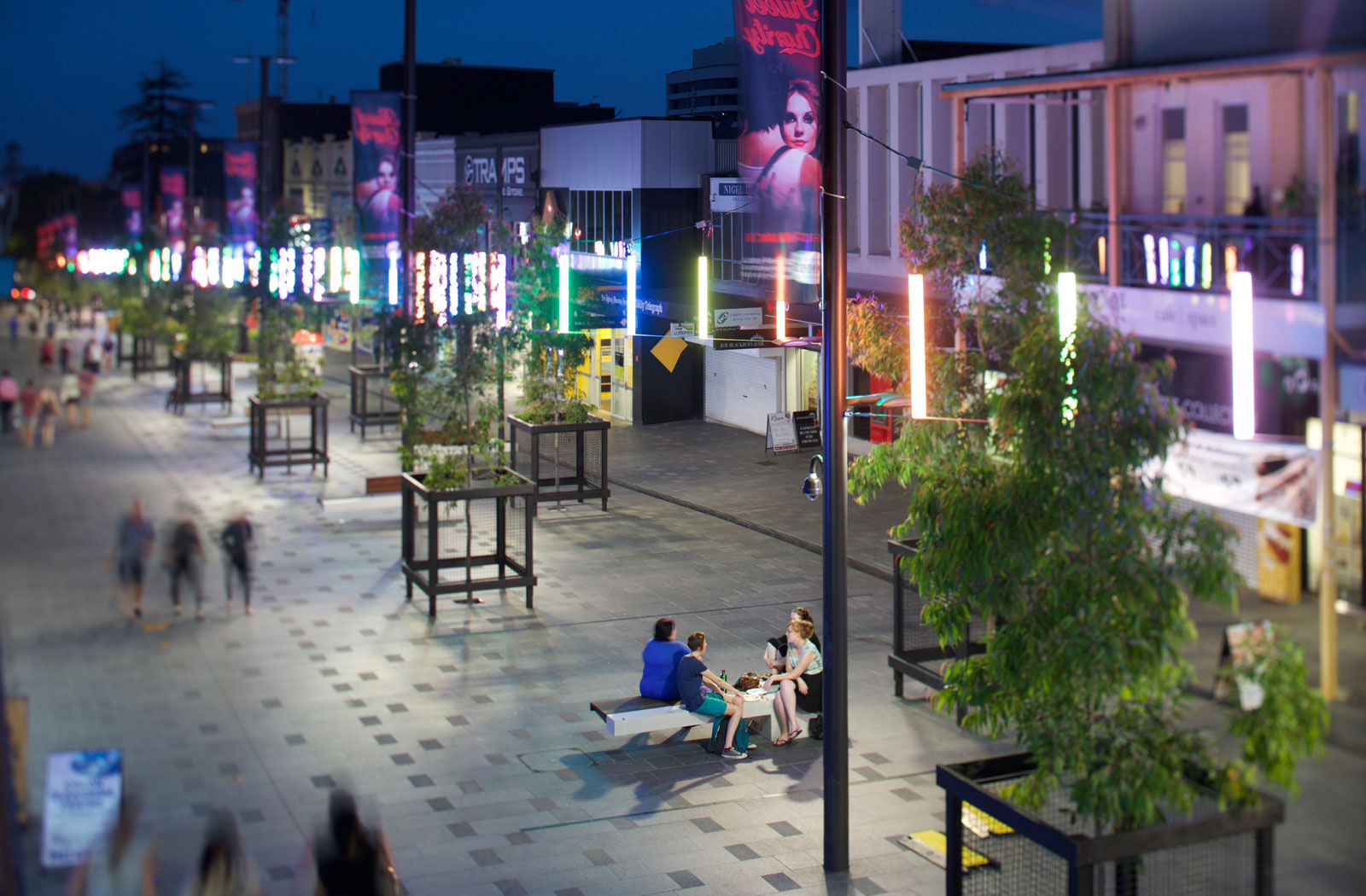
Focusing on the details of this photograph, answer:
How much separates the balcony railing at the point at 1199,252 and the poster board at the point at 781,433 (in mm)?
19231

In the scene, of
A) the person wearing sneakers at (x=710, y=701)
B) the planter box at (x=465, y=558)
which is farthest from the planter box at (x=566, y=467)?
the person wearing sneakers at (x=710, y=701)

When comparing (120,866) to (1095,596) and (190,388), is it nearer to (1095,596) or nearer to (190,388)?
(1095,596)

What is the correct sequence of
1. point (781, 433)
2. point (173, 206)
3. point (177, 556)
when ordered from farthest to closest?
point (173, 206) < point (781, 433) < point (177, 556)

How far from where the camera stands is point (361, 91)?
2433 cm

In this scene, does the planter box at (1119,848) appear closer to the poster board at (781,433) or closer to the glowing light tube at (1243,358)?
the glowing light tube at (1243,358)

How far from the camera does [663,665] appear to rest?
13.4 m

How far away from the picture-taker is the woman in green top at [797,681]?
523 inches

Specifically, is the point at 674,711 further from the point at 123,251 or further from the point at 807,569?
the point at 123,251

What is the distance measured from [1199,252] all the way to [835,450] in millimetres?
3021

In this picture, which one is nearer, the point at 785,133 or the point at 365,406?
the point at 785,133

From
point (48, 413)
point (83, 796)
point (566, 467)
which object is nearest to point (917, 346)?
point (48, 413)

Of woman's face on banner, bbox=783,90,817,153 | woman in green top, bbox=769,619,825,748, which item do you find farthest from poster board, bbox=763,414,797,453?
woman's face on banner, bbox=783,90,817,153

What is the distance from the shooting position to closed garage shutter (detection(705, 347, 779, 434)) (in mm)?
35531

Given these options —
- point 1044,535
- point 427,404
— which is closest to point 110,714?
point 427,404
